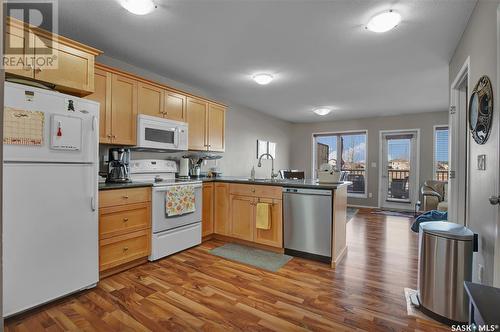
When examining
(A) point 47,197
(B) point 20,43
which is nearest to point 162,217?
(A) point 47,197

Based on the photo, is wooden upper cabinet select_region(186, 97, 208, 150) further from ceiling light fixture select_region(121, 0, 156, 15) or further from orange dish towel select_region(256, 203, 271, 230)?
ceiling light fixture select_region(121, 0, 156, 15)

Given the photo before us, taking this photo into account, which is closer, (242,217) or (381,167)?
(242,217)

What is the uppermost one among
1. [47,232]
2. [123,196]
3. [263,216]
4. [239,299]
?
[123,196]

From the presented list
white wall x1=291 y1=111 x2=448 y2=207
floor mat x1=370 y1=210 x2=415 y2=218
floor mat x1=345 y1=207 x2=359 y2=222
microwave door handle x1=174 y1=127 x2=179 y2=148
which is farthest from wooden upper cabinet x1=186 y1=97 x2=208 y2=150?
floor mat x1=370 y1=210 x2=415 y2=218

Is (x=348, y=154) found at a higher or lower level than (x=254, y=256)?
higher

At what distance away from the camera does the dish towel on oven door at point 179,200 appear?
291 centimetres

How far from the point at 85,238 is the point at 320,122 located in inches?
259

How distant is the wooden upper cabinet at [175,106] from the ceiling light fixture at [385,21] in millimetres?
2479

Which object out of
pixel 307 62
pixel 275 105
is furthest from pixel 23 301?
pixel 275 105

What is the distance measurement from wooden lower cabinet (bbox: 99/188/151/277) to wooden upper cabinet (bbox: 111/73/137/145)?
691 mm

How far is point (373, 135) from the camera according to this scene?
6523 mm

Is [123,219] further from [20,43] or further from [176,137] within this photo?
[20,43]

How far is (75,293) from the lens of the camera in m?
2.13

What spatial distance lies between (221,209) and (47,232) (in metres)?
2.07
